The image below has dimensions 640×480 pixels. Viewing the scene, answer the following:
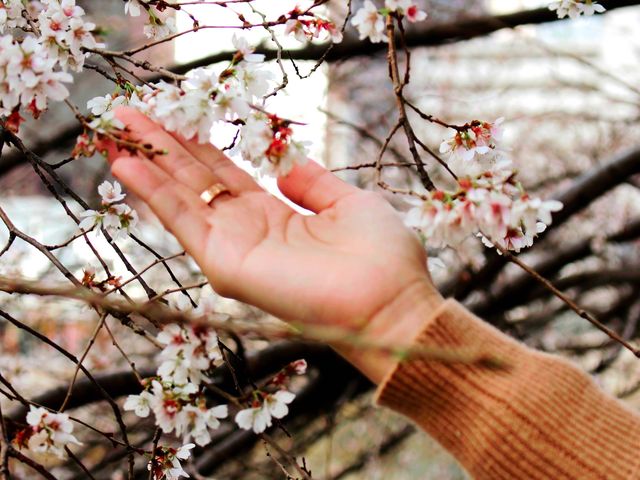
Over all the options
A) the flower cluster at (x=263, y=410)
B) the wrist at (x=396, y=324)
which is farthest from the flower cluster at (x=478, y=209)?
the flower cluster at (x=263, y=410)

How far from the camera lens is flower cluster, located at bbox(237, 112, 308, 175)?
1.07 m

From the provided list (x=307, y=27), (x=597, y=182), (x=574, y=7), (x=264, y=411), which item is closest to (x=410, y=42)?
(x=597, y=182)

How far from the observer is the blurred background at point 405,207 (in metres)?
2.93

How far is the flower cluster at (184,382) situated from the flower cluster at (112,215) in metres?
0.29

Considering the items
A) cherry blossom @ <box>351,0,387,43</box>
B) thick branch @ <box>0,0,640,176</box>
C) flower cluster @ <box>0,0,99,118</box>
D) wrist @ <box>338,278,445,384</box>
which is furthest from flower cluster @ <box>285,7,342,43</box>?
thick branch @ <box>0,0,640,176</box>

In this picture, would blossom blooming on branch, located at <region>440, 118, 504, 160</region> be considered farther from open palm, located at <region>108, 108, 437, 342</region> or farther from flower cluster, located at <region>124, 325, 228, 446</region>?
flower cluster, located at <region>124, 325, 228, 446</region>

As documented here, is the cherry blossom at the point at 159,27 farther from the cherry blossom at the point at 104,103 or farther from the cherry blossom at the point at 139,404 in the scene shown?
the cherry blossom at the point at 139,404

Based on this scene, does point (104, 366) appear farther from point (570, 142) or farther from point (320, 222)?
point (570, 142)

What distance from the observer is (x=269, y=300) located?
1.02 metres

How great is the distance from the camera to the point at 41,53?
3.49ft

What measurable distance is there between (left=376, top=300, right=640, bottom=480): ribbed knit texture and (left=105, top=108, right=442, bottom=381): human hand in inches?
1.8

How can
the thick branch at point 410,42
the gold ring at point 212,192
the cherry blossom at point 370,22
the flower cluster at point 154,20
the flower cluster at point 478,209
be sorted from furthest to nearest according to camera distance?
the thick branch at point 410,42 → the flower cluster at point 154,20 → the cherry blossom at point 370,22 → the gold ring at point 212,192 → the flower cluster at point 478,209

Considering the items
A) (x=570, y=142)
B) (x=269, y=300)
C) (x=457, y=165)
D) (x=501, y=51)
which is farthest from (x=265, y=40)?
(x=501, y=51)

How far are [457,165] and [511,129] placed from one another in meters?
5.04
